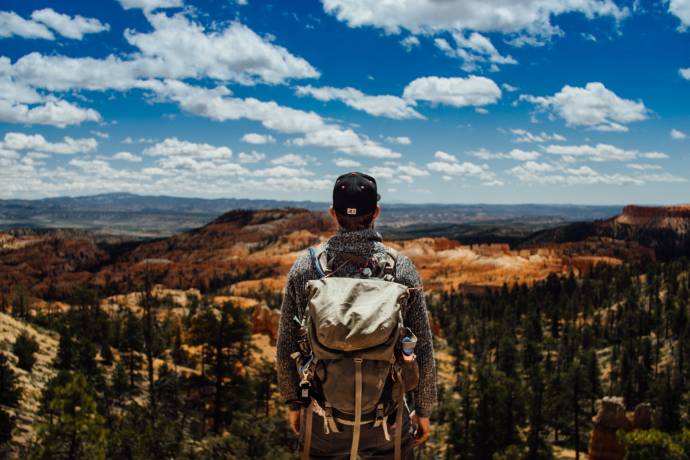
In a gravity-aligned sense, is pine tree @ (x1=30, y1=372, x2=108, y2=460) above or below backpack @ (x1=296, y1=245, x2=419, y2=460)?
below

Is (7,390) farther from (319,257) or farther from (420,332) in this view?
(420,332)

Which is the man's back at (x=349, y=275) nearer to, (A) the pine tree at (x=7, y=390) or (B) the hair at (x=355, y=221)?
(B) the hair at (x=355, y=221)

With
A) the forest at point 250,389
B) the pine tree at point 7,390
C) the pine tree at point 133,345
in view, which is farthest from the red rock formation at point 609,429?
the pine tree at point 7,390

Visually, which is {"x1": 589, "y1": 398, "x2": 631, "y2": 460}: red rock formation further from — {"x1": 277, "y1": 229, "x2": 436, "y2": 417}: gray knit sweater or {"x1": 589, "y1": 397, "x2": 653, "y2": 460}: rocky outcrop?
{"x1": 277, "y1": 229, "x2": 436, "y2": 417}: gray knit sweater

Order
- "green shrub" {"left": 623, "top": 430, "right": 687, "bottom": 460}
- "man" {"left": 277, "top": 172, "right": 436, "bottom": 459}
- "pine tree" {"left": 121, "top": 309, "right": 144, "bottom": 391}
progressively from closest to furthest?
1. "man" {"left": 277, "top": 172, "right": 436, "bottom": 459}
2. "green shrub" {"left": 623, "top": 430, "right": 687, "bottom": 460}
3. "pine tree" {"left": 121, "top": 309, "right": 144, "bottom": 391}

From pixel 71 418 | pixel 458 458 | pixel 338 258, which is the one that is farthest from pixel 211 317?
pixel 338 258

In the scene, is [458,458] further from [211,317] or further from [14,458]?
[14,458]

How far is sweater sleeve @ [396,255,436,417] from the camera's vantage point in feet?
12.6

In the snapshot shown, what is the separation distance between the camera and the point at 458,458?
44.9 metres

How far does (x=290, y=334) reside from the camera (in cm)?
396

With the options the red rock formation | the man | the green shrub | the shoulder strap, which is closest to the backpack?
the man

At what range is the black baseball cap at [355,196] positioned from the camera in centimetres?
383

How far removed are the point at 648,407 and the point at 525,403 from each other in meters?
9.08

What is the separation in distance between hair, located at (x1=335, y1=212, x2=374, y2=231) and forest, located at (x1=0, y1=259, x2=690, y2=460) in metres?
20.9
